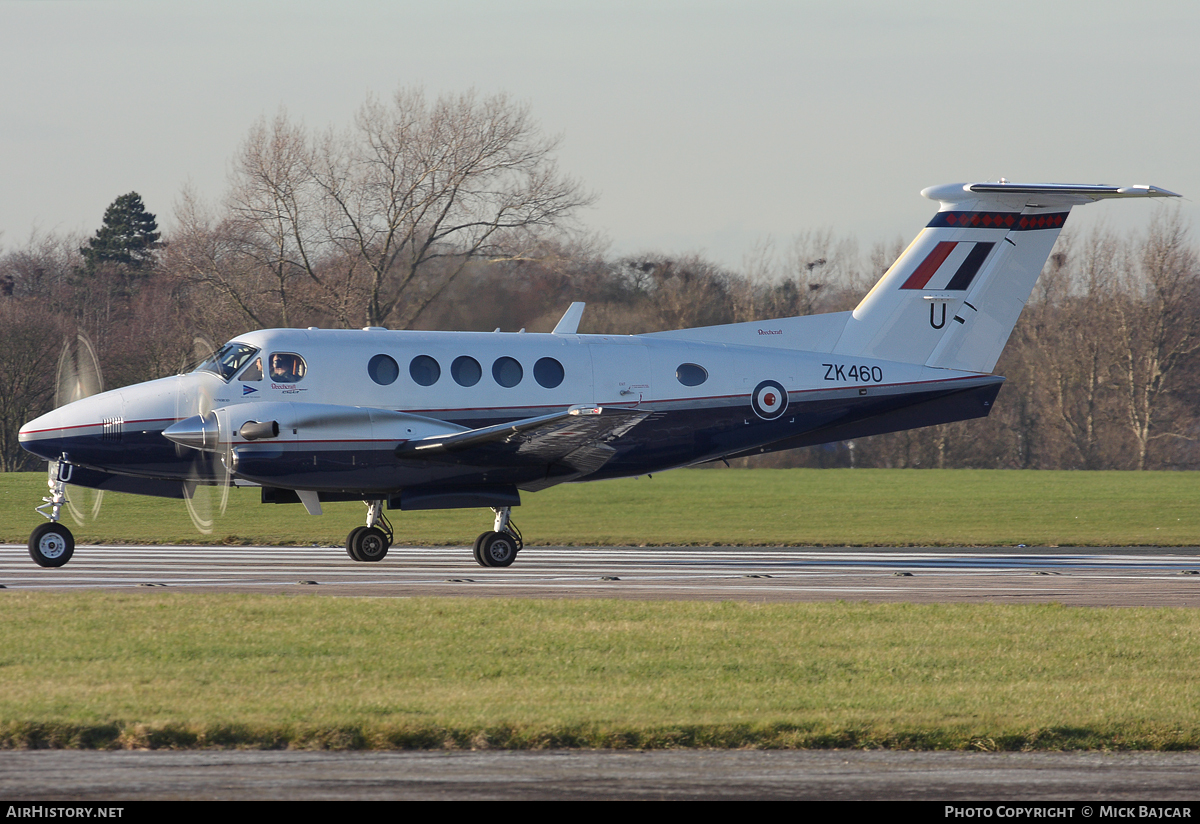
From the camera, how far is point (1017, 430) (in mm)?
58531

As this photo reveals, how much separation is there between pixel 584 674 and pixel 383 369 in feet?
34.1

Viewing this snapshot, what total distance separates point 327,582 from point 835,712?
940 centimetres

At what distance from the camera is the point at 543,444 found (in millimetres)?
19422

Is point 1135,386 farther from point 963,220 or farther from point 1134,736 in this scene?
point 1134,736

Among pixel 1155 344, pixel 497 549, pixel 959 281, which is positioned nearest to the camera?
pixel 497 549

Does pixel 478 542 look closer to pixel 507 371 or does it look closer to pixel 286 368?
pixel 507 371

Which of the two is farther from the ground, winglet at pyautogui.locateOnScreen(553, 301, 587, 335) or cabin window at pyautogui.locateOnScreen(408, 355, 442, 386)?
winglet at pyautogui.locateOnScreen(553, 301, 587, 335)

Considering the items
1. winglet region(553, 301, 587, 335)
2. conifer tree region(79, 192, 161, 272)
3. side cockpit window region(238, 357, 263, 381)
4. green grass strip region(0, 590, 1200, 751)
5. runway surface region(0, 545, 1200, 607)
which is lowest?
runway surface region(0, 545, 1200, 607)

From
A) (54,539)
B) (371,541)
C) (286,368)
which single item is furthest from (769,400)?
(54,539)

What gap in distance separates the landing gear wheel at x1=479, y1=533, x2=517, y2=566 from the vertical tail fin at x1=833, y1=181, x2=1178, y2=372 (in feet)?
22.6

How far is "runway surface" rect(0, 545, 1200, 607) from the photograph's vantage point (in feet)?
51.5

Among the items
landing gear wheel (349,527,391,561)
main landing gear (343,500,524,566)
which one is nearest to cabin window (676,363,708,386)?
main landing gear (343,500,524,566)

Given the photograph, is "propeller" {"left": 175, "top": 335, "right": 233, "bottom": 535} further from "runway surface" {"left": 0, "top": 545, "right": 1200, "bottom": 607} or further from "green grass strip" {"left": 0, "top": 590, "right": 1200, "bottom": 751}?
"green grass strip" {"left": 0, "top": 590, "right": 1200, "bottom": 751}

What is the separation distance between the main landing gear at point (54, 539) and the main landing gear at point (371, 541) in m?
4.15
